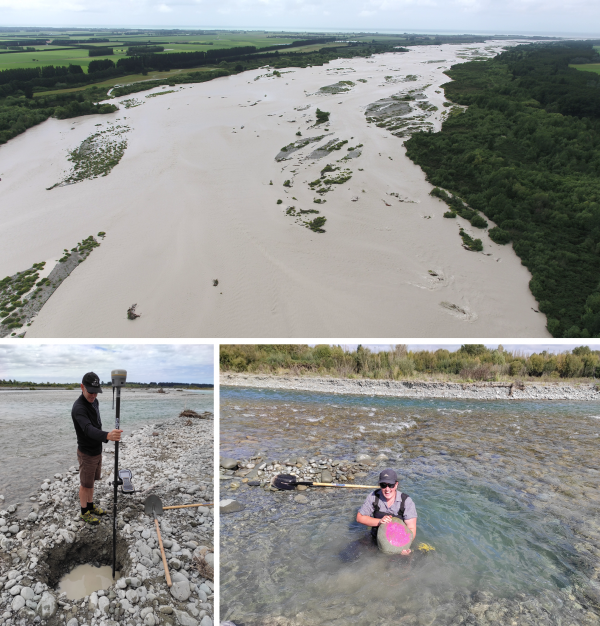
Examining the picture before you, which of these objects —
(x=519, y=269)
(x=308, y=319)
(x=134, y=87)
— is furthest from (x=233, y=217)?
(x=134, y=87)

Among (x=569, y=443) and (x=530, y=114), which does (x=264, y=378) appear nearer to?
(x=569, y=443)

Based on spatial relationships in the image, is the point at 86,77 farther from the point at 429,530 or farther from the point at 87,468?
the point at 429,530

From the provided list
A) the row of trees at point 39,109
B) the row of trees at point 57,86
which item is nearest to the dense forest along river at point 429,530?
the row of trees at point 39,109

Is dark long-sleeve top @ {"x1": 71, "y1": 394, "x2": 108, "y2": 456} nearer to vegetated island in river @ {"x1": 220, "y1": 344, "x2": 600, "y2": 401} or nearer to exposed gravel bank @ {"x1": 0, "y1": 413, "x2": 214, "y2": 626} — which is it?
exposed gravel bank @ {"x1": 0, "y1": 413, "x2": 214, "y2": 626}

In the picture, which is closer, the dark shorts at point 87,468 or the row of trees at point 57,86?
the dark shorts at point 87,468

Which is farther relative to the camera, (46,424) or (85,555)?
(46,424)

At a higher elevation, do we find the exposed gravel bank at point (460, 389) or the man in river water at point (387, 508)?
the man in river water at point (387, 508)

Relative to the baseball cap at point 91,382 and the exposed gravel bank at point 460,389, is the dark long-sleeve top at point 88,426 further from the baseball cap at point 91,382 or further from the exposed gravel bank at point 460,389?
the exposed gravel bank at point 460,389

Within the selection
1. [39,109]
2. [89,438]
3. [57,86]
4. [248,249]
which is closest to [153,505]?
[89,438]
